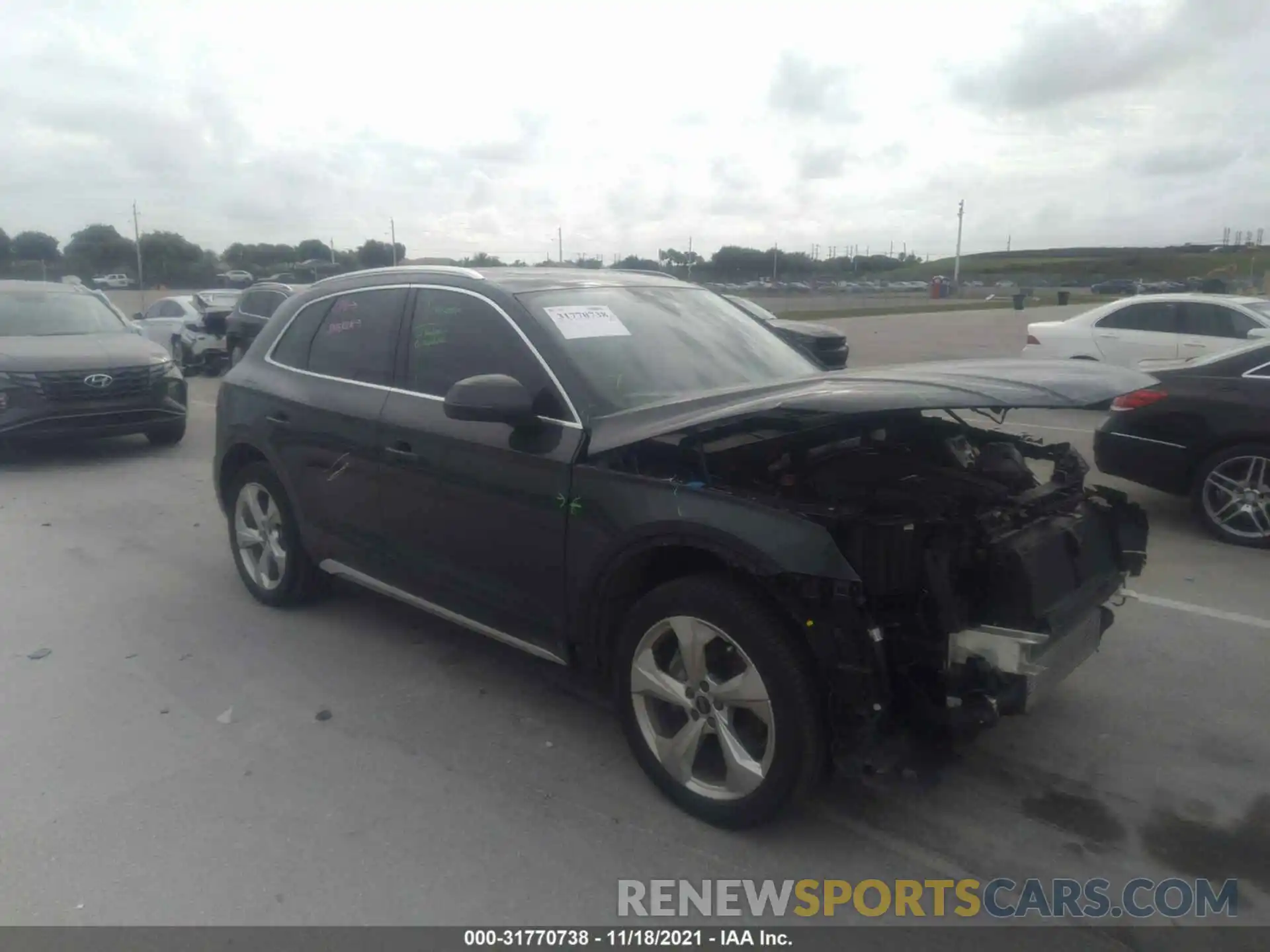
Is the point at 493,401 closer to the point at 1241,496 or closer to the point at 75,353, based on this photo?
the point at 1241,496

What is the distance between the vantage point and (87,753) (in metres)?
4.08

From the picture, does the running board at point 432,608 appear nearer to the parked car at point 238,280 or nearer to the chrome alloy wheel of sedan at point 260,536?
the chrome alloy wheel of sedan at point 260,536

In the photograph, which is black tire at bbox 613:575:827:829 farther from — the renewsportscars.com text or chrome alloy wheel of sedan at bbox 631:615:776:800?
the renewsportscars.com text

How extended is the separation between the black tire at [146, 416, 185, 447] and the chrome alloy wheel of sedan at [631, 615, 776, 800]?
8.64 m

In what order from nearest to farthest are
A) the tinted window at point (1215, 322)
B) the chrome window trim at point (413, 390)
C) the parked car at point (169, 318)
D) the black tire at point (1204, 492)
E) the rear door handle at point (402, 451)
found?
the chrome window trim at point (413, 390) → the rear door handle at point (402, 451) → the black tire at point (1204, 492) → the tinted window at point (1215, 322) → the parked car at point (169, 318)

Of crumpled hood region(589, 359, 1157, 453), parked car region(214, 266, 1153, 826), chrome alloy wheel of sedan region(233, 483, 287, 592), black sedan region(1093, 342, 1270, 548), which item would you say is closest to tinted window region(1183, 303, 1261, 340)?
black sedan region(1093, 342, 1270, 548)

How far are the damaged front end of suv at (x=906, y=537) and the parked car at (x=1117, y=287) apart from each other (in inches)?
1918

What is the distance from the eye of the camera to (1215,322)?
12.4m

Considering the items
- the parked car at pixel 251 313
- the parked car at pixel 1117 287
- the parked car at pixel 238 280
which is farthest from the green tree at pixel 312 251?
the parked car at pixel 1117 287

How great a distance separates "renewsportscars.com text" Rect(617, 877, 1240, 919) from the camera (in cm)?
306

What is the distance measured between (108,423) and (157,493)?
5.87 feet

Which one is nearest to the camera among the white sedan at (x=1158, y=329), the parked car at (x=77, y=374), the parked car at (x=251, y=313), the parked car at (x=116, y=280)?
the parked car at (x=77, y=374)

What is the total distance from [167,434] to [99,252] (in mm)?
33479

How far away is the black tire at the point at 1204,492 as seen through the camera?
675cm
